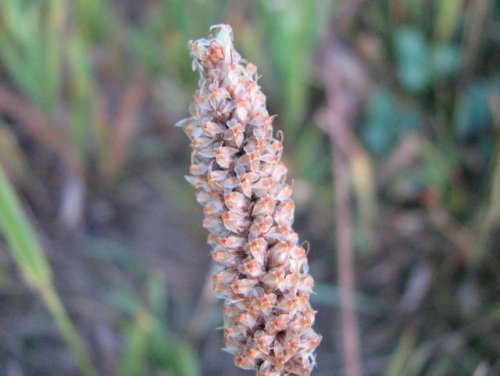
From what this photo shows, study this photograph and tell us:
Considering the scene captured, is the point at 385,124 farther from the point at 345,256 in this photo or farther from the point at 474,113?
the point at 345,256

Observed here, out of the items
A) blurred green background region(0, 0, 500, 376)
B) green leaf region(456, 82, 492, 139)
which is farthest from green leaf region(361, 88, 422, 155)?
green leaf region(456, 82, 492, 139)

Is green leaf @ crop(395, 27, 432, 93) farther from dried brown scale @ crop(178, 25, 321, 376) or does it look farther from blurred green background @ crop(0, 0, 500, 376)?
dried brown scale @ crop(178, 25, 321, 376)

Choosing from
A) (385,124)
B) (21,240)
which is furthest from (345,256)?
(21,240)

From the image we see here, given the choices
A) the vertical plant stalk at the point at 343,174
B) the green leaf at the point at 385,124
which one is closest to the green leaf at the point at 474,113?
the green leaf at the point at 385,124

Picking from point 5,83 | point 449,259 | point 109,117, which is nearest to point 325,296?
point 449,259

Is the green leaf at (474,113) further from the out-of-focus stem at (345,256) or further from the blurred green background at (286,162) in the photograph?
the out-of-focus stem at (345,256)

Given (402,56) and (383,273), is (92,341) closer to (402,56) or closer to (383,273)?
(383,273)
